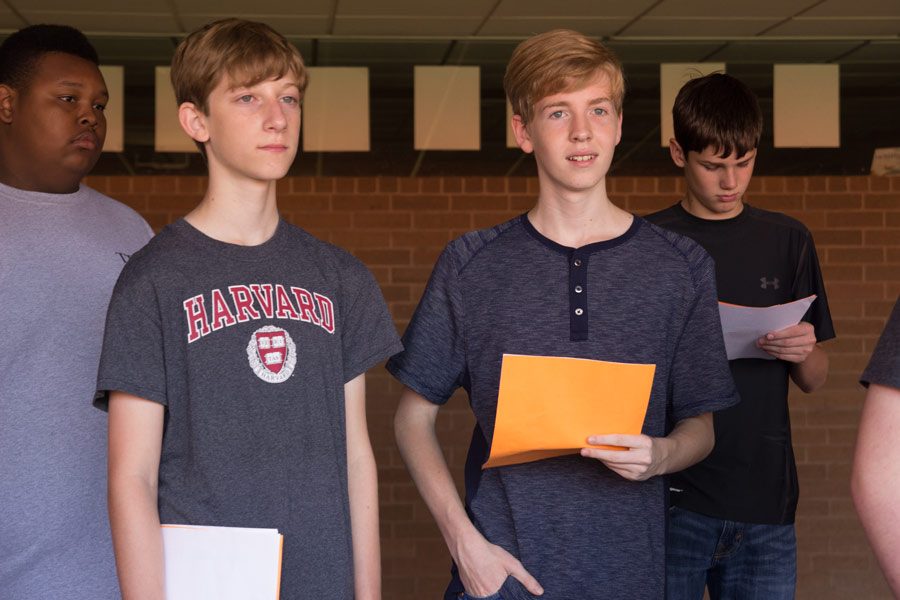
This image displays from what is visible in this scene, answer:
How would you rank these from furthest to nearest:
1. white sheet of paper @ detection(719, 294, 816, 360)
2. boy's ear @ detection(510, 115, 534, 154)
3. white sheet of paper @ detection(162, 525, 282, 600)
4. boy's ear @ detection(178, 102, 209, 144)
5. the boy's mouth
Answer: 1. white sheet of paper @ detection(719, 294, 816, 360)
2. the boy's mouth
3. boy's ear @ detection(510, 115, 534, 154)
4. boy's ear @ detection(178, 102, 209, 144)
5. white sheet of paper @ detection(162, 525, 282, 600)

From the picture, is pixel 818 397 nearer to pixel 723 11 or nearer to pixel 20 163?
pixel 723 11

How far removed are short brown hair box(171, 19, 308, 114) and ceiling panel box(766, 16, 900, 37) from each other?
3.58 metres

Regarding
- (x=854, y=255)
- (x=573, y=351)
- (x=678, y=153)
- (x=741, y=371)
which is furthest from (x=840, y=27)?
(x=573, y=351)

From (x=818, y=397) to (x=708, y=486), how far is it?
10.1 feet

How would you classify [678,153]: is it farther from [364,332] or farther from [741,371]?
[364,332]

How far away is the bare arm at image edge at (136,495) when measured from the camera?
62.1 inches

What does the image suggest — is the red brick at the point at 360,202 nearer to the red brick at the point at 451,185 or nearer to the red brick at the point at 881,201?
the red brick at the point at 451,185

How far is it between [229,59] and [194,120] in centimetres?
12

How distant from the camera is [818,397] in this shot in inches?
207

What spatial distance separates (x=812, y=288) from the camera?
2605mm

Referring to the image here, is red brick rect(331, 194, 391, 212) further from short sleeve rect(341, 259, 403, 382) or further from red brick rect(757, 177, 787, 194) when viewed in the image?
short sleeve rect(341, 259, 403, 382)

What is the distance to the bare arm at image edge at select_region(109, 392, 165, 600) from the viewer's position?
1576 millimetres

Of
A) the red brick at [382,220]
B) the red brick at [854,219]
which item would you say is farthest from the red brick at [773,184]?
the red brick at [382,220]

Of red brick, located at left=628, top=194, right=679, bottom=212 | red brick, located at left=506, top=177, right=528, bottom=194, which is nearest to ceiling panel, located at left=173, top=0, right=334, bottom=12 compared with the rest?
red brick, located at left=506, top=177, right=528, bottom=194
